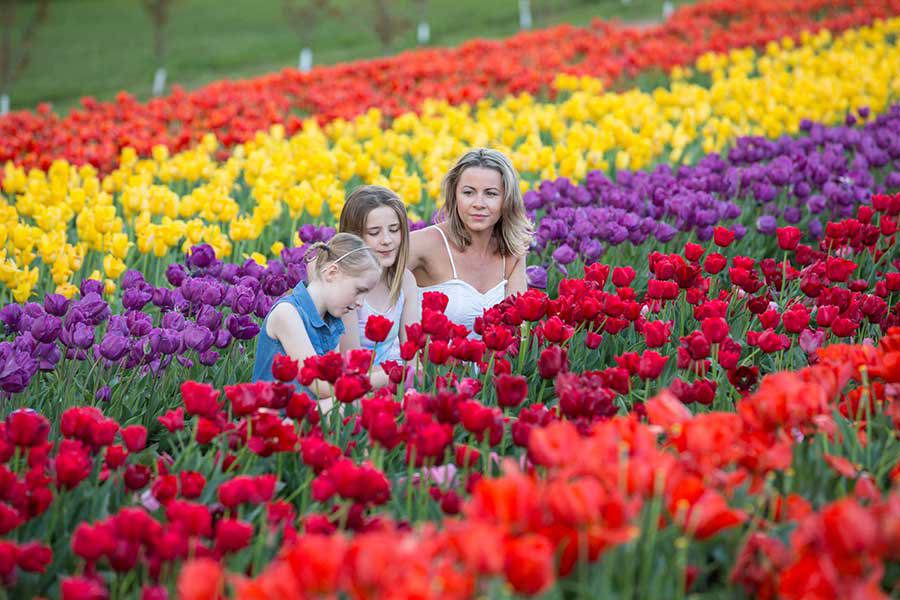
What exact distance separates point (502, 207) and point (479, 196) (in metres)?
0.15

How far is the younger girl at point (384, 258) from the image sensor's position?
411cm

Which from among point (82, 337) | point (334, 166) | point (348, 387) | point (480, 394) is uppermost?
point (334, 166)

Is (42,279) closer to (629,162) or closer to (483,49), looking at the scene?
(629,162)

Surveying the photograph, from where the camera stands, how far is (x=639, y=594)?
1.82 meters

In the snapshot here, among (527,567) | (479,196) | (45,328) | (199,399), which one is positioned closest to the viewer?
(527,567)

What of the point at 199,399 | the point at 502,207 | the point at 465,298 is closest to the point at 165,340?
the point at 199,399

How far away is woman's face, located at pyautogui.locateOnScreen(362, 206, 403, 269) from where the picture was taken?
13.4ft

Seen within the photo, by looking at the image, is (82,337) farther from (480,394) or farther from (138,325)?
(480,394)

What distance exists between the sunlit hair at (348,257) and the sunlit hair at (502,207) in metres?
1.06

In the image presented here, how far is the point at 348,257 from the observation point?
3641 millimetres

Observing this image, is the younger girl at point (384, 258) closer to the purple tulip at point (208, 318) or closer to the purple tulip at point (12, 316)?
the purple tulip at point (208, 318)

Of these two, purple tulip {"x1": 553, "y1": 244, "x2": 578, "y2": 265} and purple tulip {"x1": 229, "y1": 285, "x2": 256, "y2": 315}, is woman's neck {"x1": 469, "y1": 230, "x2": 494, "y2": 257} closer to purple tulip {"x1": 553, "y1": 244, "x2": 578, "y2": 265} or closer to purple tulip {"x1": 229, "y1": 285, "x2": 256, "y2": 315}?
purple tulip {"x1": 553, "y1": 244, "x2": 578, "y2": 265}

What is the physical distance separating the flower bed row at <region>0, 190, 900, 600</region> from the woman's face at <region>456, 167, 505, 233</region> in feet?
4.15

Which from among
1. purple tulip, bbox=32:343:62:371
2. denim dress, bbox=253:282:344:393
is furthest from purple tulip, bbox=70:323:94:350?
denim dress, bbox=253:282:344:393
